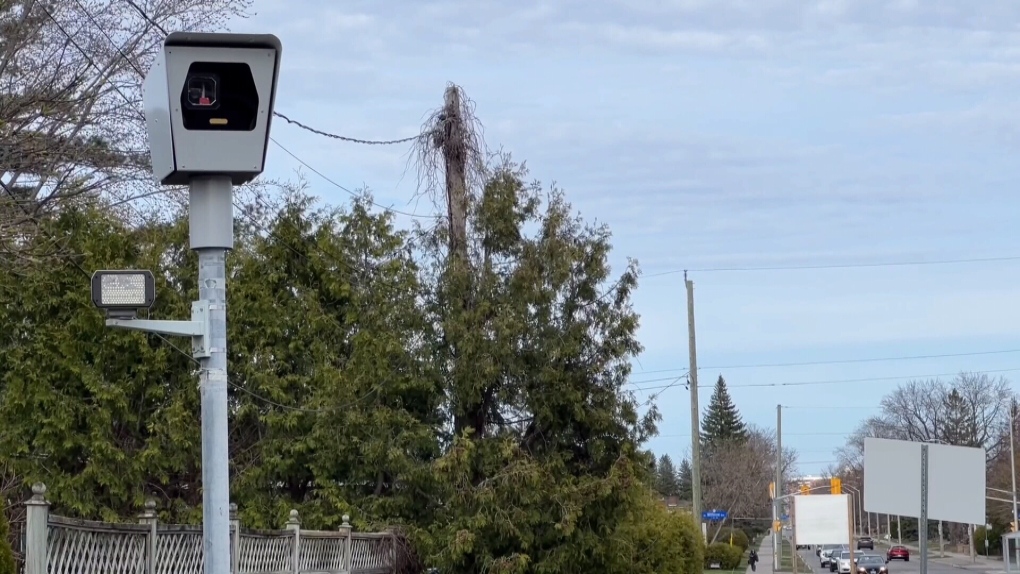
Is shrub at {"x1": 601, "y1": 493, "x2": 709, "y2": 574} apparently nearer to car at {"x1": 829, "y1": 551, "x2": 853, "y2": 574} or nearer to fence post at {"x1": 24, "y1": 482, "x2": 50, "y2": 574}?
fence post at {"x1": 24, "y1": 482, "x2": 50, "y2": 574}

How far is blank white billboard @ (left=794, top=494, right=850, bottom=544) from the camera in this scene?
36.4m

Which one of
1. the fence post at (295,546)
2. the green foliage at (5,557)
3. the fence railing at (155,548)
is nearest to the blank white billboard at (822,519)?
the fence railing at (155,548)

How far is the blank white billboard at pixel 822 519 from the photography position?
3641cm

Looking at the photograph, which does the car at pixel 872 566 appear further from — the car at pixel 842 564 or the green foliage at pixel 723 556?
the green foliage at pixel 723 556

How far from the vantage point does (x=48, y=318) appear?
22391mm

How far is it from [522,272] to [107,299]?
535 inches

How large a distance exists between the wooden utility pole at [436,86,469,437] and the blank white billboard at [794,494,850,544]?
19.0 meters

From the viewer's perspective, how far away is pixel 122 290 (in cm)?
600

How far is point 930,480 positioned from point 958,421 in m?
110

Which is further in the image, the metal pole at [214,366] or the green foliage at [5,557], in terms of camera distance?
the green foliage at [5,557]

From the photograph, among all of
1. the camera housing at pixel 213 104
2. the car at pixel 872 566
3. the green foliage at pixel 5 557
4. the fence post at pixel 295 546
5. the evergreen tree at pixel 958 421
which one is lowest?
the car at pixel 872 566

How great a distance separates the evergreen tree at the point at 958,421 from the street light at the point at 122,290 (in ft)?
374

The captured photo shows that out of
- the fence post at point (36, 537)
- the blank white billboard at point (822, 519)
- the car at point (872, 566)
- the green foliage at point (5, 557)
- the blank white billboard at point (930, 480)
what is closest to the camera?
the green foliage at point (5, 557)

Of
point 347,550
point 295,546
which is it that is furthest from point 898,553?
point 295,546
